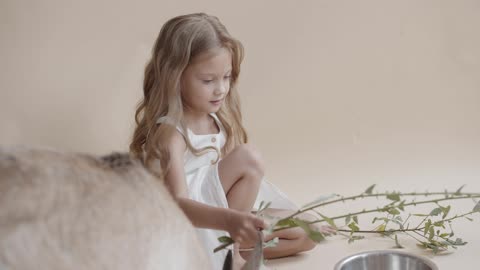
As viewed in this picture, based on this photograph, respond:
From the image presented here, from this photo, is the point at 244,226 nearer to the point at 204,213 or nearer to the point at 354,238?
the point at 204,213

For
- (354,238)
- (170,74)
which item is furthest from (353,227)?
(170,74)

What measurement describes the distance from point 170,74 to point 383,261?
804mm

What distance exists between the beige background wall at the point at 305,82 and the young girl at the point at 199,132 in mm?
522

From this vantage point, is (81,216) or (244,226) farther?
(244,226)

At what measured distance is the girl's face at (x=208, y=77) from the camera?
6.31 feet

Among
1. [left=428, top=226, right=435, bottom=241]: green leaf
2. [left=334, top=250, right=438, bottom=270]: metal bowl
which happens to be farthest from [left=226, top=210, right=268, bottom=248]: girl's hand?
[left=428, top=226, right=435, bottom=241]: green leaf

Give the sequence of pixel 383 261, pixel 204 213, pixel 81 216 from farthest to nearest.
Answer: pixel 383 261
pixel 204 213
pixel 81 216

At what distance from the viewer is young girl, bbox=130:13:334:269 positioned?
6.12 ft

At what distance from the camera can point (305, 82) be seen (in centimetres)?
284

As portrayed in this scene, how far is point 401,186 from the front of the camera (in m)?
2.48

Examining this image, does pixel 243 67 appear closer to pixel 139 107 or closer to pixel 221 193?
pixel 139 107

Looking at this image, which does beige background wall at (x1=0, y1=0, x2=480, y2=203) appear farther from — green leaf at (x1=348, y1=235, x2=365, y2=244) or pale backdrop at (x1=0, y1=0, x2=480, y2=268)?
green leaf at (x1=348, y1=235, x2=365, y2=244)

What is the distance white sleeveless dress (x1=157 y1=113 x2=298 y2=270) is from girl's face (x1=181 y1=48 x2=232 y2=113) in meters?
0.12

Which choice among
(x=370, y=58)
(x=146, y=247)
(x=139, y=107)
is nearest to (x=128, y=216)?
(x=146, y=247)
